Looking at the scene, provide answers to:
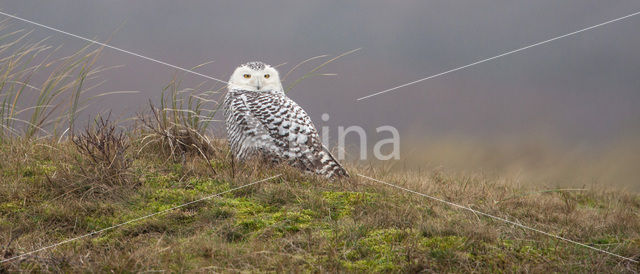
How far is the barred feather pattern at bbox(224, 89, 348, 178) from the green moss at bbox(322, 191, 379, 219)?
0.65 meters

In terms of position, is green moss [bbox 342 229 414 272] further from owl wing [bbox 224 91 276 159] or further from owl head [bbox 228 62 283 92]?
owl head [bbox 228 62 283 92]

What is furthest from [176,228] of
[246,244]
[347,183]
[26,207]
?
[347,183]

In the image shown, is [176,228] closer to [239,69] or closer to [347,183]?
[347,183]

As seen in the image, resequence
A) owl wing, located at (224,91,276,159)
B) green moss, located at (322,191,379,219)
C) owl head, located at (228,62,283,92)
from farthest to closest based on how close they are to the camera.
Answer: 1. owl head, located at (228,62,283,92)
2. owl wing, located at (224,91,276,159)
3. green moss, located at (322,191,379,219)

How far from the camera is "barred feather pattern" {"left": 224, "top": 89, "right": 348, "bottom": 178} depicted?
5590 mm

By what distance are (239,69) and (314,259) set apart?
3288mm

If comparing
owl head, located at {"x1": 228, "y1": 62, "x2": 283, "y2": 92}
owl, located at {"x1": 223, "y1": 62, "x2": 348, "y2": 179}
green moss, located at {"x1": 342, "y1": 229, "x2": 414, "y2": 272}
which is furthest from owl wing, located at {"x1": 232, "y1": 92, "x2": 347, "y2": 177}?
green moss, located at {"x1": 342, "y1": 229, "x2": 414, "y2": 272}

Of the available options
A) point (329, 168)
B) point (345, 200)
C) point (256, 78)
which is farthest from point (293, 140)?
point (345, 200)

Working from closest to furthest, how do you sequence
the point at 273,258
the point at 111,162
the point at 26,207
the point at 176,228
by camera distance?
the point at 273,258
the point at 176,228
the point at 26,207
the point at 111,162

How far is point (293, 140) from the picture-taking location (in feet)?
18.5

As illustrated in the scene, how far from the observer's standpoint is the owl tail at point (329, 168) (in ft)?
18.2

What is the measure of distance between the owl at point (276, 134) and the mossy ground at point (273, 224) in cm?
21

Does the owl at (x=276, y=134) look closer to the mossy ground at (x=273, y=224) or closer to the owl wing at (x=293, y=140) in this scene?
the owl wing at (x=293, y=140)

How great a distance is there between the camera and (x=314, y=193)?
15.9 ft
